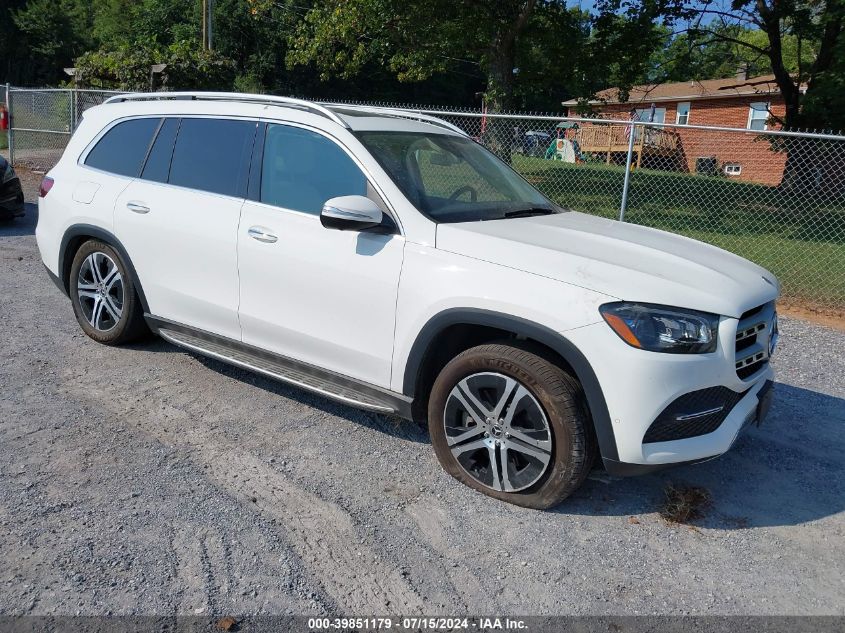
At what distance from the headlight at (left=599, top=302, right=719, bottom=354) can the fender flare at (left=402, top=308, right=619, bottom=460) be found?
218 mm

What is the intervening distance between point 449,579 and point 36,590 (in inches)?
62.2

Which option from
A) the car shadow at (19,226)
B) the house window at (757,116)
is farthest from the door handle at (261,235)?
the house window at (757,116)

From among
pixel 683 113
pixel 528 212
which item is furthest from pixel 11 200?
pixel 683 113

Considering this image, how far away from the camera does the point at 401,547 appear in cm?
324

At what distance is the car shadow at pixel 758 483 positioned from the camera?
12.1 feet

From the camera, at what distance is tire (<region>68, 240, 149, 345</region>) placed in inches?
206

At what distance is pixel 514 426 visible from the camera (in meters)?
3.52

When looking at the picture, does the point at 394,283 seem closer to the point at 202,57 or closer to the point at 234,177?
Result: the point at 234,177

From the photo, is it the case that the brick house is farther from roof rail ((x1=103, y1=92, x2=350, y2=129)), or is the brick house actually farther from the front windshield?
the front windshield

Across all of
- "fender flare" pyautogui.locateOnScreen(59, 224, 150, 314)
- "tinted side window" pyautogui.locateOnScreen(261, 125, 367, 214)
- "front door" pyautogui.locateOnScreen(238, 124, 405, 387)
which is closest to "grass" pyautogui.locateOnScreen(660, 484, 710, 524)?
"front door" pyautogui.locateOnScreen(238, 124, 405, 387)

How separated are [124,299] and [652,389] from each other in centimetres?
375

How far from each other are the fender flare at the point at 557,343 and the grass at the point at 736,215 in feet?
20.2

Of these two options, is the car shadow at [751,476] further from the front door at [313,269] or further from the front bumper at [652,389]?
the front door at [313,269]

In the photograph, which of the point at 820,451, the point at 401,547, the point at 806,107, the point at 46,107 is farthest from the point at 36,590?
the point at 806,107
